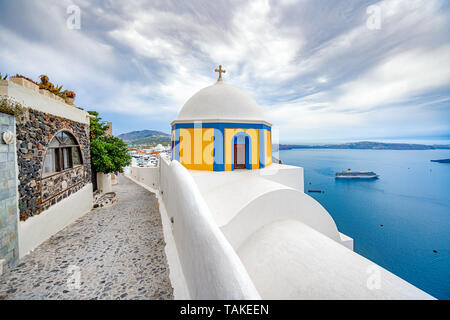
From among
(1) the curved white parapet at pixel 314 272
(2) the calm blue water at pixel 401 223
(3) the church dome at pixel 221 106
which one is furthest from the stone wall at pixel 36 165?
(2) the calm blue water at pixel 401 223

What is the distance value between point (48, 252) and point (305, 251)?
5275mm

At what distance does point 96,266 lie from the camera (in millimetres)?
3719

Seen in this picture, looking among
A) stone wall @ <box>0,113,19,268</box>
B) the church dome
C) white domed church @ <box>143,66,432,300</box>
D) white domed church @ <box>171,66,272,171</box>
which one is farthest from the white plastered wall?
the church dome

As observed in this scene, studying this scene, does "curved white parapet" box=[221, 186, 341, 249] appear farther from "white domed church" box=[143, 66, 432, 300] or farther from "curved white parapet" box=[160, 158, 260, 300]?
"curved white parapet" box=[160, 158, 260, 300]

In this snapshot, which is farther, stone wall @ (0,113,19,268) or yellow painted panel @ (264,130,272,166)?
yellow painted panel @ (264,130,272,166)

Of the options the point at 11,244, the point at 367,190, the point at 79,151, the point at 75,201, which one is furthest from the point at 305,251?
the point at 367,190

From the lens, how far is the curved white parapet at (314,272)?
2051 mm

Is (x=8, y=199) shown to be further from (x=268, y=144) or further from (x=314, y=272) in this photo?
(x=268, y=144)

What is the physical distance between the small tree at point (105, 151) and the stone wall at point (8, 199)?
4.88 meters

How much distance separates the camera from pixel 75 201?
6145 millimetres

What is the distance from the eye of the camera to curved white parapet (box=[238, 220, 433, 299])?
205cm

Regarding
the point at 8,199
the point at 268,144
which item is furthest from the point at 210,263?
the point at 268,144

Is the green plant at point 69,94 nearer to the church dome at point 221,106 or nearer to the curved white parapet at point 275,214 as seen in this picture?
the church dome at point 221,106
